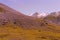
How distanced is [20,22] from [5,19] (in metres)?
11.3

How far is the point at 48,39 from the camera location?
79.8 m

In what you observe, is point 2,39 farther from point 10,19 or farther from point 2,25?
point 10,19

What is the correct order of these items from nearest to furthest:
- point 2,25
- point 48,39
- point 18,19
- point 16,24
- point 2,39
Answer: point 2,39, point 48,39, point 2,25, point 16,24, point 18,19

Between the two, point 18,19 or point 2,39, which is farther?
point 18,19

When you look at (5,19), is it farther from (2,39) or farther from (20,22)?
(2,39)

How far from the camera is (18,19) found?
413 feet

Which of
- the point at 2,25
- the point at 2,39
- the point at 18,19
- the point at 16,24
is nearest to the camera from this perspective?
the point at 2,39

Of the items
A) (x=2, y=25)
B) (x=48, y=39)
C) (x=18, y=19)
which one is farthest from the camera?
(x=18, y=19)

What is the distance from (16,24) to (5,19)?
806 cm

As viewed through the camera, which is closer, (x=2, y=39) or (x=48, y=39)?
(x=2, y=39)

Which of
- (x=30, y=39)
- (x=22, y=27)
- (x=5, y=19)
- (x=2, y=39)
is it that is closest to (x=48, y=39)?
(x=30, y=39)

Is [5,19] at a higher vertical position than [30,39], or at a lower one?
higher

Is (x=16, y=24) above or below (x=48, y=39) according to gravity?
above

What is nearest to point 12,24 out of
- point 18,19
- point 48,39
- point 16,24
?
point 16,24
